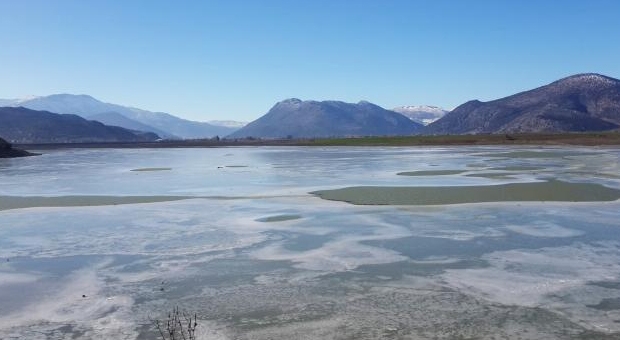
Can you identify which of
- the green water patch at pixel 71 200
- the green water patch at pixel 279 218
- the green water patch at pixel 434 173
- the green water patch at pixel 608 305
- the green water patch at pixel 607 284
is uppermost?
the green water patch at pixel 434 173

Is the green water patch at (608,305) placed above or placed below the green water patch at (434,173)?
below

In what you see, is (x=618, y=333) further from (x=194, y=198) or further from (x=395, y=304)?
(x=194, y=198)

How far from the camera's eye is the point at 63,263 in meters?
13.1

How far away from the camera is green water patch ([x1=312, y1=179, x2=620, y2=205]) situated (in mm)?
22109

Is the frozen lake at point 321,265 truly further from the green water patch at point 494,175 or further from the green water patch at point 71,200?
the green water patch at point 494,175

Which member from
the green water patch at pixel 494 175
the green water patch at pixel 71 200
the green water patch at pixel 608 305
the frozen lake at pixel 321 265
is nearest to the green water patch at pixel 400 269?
the frozen lake at pixel 321 265

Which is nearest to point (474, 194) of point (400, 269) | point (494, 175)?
point (494, 175)

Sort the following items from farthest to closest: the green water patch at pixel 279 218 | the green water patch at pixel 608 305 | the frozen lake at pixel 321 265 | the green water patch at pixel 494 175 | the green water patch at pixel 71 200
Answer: the green water patch at pixel 494 175 → the green water patch at pixel 71 200 → the green water patch at pixel 279 218 → the green water patch at pixel 608 305 → the frozen lake at pixel 321 265

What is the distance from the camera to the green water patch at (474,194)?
22109 mm

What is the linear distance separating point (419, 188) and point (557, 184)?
660cm

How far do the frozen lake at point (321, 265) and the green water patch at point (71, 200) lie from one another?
126 mm

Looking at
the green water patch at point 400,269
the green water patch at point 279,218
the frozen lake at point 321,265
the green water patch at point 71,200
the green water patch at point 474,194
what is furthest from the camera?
the green water patch at point 71,200

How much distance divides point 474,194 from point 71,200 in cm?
1699

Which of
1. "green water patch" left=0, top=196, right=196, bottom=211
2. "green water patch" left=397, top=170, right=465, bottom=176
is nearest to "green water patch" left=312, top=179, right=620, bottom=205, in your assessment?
"green water patch" left=0, top=196, right=196, bottom=211
